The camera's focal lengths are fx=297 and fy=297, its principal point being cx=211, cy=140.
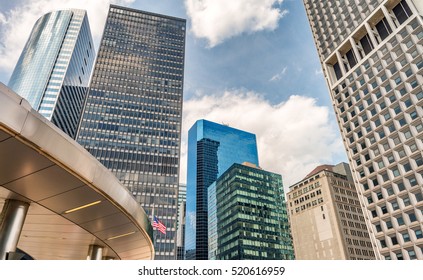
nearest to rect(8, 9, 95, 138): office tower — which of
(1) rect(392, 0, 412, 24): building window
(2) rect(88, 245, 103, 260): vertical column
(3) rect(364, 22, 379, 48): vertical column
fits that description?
(3) rect(364, 22, 379, 48): vertical column

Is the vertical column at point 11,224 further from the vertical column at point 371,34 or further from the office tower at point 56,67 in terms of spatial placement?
the office tower at point 56,67

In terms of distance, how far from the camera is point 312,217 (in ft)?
368

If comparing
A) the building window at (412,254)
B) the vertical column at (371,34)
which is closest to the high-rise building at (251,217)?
the building window at (412,254)

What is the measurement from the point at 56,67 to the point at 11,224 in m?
159

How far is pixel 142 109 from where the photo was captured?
115625 mm

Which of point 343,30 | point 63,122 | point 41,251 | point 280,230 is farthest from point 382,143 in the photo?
point 63,122

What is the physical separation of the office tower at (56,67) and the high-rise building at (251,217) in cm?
8449

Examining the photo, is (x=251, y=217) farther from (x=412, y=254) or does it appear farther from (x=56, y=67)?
(x=56, y=67)

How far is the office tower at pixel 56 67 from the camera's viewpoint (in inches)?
5389

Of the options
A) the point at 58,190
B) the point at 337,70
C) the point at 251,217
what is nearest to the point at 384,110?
the point at 337,70

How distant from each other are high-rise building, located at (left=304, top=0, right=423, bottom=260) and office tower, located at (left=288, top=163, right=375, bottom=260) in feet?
140

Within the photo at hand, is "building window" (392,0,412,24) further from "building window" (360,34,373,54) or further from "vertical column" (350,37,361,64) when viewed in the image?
"vertical column" (350,37,361,64)

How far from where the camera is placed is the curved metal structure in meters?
6.42

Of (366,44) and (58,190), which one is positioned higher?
(366,44)
